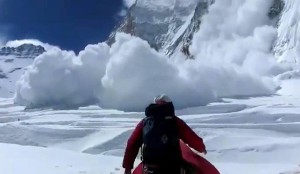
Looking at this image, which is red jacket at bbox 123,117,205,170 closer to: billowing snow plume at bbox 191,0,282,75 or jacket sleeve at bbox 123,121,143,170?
jacket sleeve at bbox 123,121,143,170

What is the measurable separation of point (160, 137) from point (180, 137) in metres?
0.21

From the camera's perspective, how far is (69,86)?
85000 millimetres

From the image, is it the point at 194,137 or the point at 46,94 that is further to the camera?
the point at 46,94

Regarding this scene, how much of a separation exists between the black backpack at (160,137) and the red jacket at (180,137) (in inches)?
2.1

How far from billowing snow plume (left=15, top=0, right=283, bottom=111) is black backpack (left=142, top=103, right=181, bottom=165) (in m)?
53.5

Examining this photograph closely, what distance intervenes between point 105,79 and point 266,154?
5438 cm

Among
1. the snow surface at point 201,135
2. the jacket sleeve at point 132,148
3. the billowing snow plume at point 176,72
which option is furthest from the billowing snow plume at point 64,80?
the jacket sleeve at point 132,148

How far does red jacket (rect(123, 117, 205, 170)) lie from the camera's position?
4465 millimetres

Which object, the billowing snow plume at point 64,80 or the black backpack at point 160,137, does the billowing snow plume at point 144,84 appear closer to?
the billowing snow plume at point 64,80

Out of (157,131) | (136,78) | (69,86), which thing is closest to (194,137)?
(157,131)

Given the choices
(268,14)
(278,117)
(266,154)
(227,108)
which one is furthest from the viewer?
(268,14)

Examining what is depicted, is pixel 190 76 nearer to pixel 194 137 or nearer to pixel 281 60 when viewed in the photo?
pixel 281 60

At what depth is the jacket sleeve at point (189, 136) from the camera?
4457mm

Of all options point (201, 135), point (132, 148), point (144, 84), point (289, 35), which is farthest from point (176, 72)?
point (132, 148)
